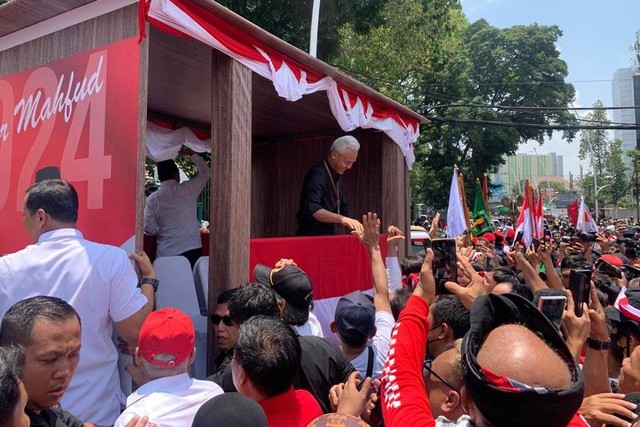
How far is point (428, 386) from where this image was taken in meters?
2.08

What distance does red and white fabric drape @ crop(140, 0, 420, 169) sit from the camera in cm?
331

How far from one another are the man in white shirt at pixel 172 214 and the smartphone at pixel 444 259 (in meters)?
3.33

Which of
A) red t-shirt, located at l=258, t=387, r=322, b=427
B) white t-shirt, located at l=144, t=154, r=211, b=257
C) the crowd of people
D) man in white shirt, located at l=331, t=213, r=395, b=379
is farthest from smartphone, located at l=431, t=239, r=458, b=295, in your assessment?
white t-shirt, located at l=144, t=154, r=211, b=257

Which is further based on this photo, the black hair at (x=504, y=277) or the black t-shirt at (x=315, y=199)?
the black t-shirt at (x=315, y=199)

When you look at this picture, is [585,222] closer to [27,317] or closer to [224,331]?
[224,331]

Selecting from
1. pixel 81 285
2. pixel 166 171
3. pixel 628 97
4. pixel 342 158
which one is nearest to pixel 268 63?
pixel 342 158

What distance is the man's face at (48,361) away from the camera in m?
1.72

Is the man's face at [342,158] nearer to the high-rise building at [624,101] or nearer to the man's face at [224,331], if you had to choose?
the man's face at [224,331]

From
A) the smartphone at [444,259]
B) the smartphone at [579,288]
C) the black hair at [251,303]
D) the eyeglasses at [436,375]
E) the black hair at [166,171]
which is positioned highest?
the black hair at [166,171]

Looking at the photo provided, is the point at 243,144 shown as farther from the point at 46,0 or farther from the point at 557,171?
the point at 557,171

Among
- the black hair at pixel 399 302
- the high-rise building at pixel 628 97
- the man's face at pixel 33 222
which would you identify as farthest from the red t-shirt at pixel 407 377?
the high-rise building at pixel 628 97

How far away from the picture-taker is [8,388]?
1262mm

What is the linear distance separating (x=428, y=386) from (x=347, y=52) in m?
14.6

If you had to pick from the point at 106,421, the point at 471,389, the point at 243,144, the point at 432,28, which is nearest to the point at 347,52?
the point at 432,28
